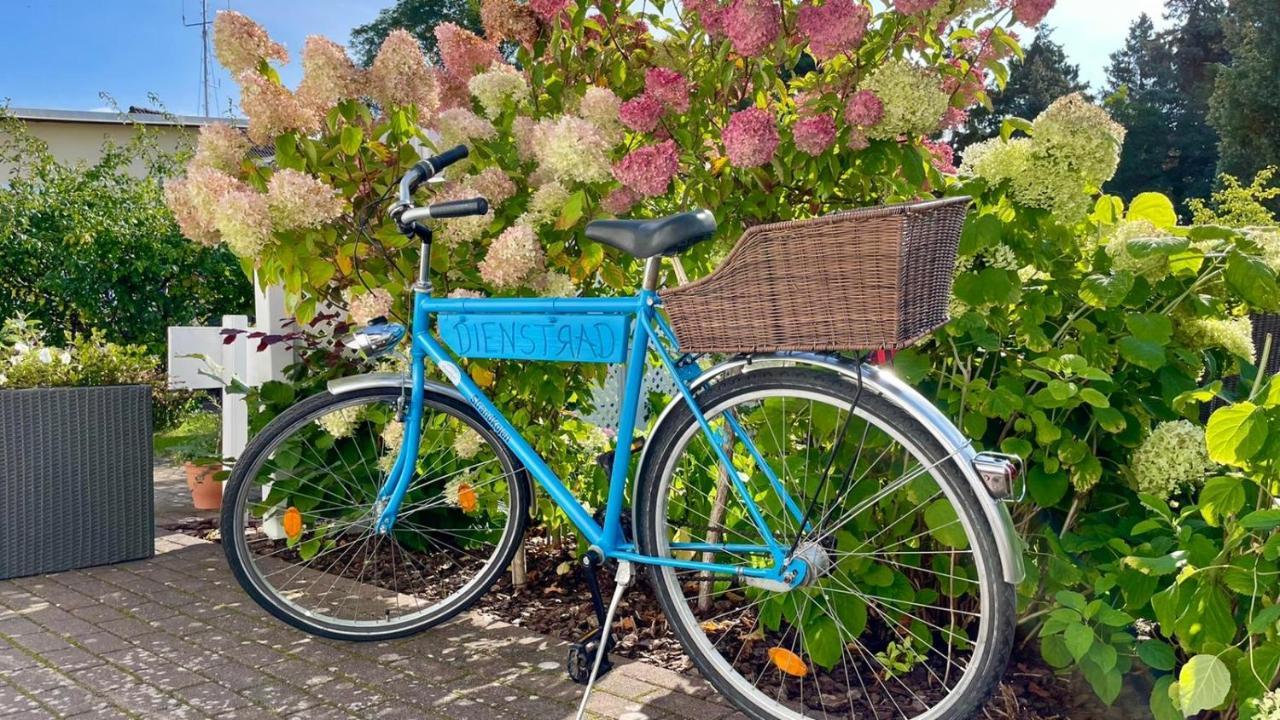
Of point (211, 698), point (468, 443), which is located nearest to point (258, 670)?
point (211, 698)

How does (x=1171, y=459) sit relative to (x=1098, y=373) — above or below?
below

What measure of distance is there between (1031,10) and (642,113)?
963mm

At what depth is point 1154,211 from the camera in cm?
228

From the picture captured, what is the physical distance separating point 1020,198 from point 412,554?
2.20m

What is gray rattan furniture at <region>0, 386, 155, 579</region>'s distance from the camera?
3324mm

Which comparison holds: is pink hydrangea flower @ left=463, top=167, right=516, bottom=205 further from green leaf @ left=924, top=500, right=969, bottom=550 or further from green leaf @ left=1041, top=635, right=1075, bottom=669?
green leaf @ left=1041, top=635, right=1075, bottom=669

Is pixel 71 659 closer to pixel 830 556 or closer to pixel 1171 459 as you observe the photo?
pixel 830 556

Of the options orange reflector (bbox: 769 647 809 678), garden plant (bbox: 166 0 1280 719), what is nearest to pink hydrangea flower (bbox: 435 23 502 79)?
garden plant (bbox: 166 0 1280 719)

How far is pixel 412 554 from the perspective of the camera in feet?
10.9

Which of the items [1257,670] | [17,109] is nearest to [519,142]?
[1257,670]

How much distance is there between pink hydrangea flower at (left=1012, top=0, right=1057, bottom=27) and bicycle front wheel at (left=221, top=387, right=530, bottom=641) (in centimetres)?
172

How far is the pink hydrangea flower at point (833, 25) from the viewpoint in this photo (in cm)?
226

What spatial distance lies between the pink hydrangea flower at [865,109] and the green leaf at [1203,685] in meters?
1.29

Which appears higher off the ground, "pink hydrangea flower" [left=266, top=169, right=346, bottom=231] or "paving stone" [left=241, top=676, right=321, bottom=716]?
"pink hydrangea flower" [left=266, top=169, right=346, bottom=231]
